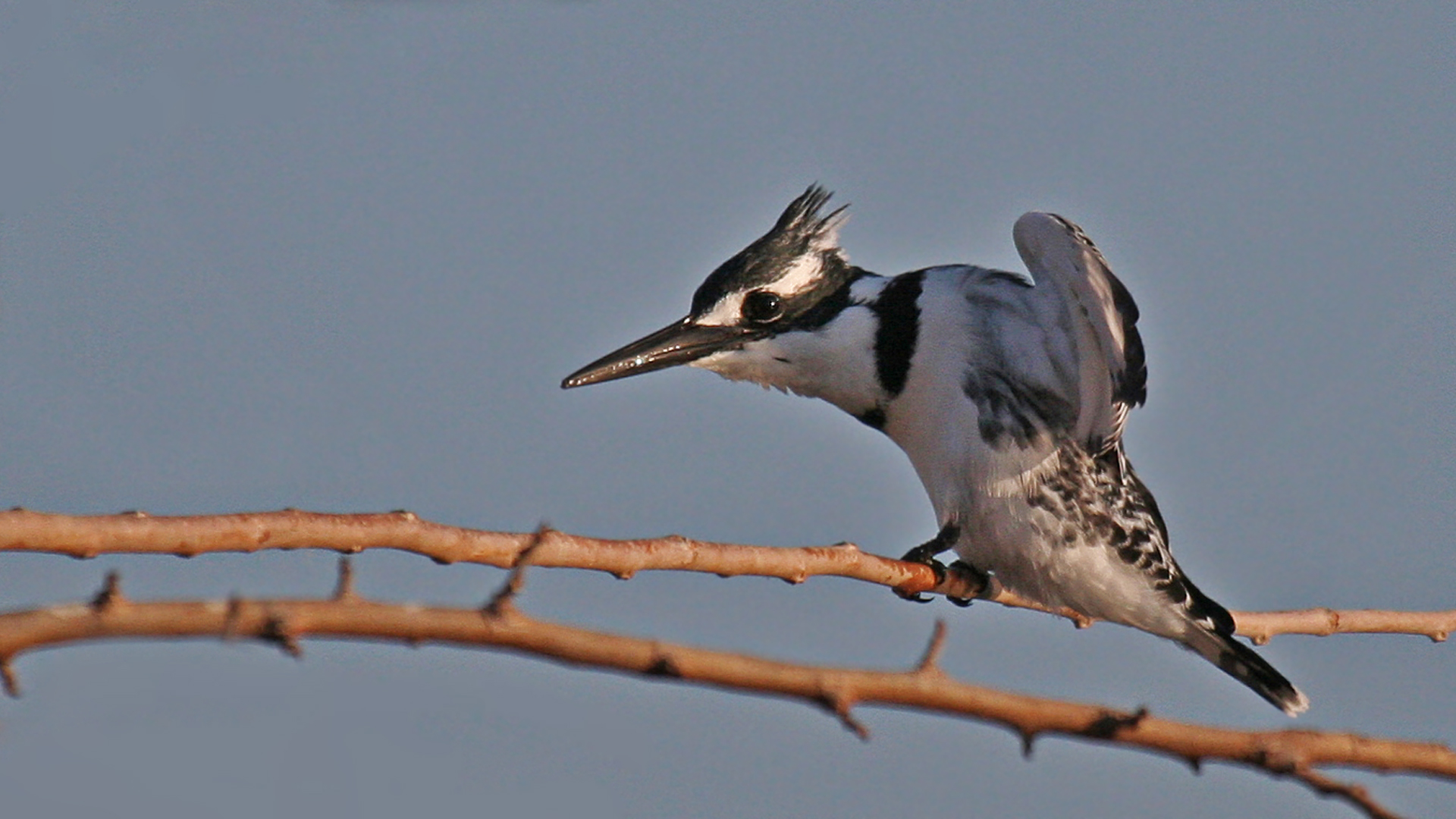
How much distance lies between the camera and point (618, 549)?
103 inches

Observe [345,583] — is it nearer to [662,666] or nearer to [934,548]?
[662,666]

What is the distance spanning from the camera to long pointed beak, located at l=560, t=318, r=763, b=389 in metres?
4.18

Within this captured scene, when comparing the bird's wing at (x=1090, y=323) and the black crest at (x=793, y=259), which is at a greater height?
the black crest at (x=793, y=259)

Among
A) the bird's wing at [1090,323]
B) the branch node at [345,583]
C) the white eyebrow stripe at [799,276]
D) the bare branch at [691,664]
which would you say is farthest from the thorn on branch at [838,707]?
the white eyebrow stripe at [799,276]

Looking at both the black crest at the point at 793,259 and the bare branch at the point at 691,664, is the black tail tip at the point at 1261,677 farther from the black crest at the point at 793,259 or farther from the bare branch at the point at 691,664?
the bare branch at the point at 691,664

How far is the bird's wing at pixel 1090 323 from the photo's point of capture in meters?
3.83

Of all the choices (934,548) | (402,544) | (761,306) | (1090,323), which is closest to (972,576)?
(934,548)

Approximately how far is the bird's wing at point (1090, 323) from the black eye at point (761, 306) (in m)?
0.69

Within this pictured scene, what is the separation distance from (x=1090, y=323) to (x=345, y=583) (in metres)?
2.74

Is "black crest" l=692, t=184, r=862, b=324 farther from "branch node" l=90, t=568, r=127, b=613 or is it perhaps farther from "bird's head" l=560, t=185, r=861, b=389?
"branch node" l=90, t=568, r=127, b=613

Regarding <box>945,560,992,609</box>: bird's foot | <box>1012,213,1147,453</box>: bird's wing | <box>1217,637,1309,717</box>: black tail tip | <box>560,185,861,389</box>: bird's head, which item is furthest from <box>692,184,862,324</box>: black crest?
<box>1217,637,1309,717</box>: black tail tip

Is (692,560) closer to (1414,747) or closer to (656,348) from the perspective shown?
(1414,747)

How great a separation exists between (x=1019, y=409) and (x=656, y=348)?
0.95m

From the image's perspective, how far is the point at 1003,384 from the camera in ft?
13.6
